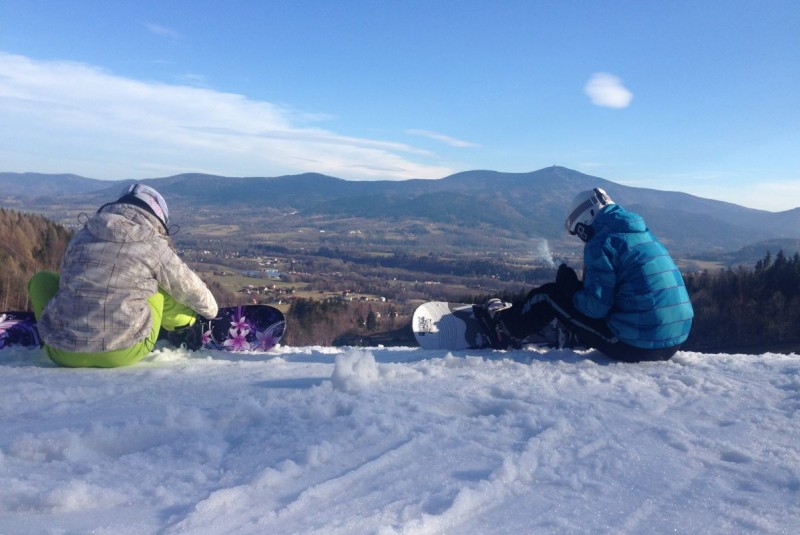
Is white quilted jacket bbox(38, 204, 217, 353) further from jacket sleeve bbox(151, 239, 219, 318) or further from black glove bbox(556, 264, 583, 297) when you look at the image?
black glove bbox(556, 264, 583, 297)

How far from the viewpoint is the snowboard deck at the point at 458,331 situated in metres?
6.22

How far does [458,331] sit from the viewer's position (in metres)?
7.02

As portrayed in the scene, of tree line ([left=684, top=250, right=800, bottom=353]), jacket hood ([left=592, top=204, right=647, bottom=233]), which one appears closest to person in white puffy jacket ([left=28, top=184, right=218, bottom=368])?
jacket hood ([left=592, top=204, right=647, bottom=233])

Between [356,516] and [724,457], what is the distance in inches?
92.7

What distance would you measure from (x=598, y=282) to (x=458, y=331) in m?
2.28

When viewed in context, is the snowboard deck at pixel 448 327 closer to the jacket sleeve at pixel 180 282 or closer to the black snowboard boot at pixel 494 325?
the black snowboard boot at pixel 494 325

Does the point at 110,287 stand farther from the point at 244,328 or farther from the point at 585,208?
the point at 585,208

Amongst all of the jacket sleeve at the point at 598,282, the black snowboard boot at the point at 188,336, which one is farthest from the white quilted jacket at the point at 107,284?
the jacket sleeve at the point at 598,282

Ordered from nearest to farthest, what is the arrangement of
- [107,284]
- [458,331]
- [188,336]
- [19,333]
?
[107,284] < [19,333] < [188,336] < [458,331]

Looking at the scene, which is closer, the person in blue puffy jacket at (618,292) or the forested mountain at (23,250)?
the person in blue puffy jacket at (618,292)

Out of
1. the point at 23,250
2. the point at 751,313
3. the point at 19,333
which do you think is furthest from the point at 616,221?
the point at 23,250

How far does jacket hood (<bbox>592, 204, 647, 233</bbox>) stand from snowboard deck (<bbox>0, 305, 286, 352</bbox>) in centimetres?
390

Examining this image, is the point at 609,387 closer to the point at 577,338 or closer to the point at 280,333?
the point at 577,338

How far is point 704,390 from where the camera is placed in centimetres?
458
